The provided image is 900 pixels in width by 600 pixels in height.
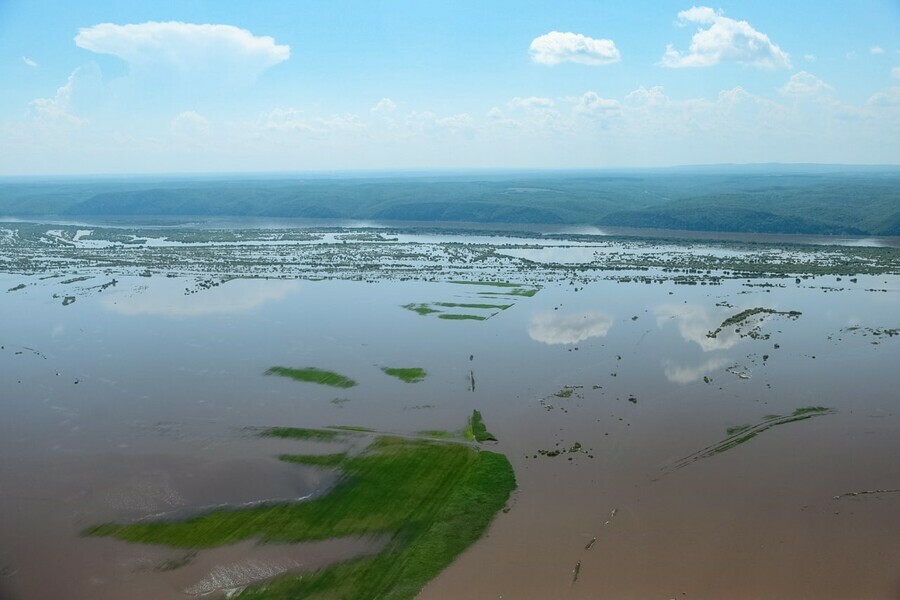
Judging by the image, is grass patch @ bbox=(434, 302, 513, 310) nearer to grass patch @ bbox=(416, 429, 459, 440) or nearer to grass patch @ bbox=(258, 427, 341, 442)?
grass patch @ bbox=(416, 429, 459, 440)

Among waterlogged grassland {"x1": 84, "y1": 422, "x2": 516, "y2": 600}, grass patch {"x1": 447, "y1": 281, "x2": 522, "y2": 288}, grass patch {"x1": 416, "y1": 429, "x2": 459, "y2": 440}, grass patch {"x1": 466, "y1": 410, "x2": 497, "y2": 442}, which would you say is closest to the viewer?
waterlogged grassland {"x1": 84, "y1": 422, "x2": 516, "y2": 600}

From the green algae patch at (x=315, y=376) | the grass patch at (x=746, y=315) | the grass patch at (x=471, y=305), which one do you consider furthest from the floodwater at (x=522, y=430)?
the grass patch at (x=471, y=305)

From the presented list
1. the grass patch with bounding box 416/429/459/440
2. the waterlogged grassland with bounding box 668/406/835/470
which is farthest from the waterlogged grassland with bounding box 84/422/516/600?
the waterlogged grassland with bounding box 668/406/835/470

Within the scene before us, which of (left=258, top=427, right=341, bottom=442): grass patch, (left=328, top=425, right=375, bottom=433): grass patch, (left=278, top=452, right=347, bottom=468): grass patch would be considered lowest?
(left=278, top=452, right=347, bottom=468): grass patch

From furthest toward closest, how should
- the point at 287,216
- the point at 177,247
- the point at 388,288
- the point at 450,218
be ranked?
the point at 287,216 < the point at 450,218 < the point at 177,247 < the point at 388,288

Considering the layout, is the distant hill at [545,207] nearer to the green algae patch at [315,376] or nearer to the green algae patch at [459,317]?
the green algae patch at [459,317]

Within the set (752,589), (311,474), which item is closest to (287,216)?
(311,474)

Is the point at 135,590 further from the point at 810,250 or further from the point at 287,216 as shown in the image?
the point at 287,216

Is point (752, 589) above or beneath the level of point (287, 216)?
beneath
